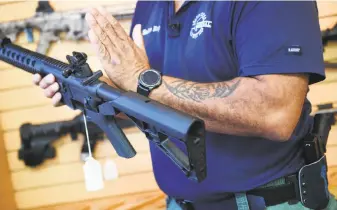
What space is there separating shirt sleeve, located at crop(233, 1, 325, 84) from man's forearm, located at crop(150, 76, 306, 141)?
35 mm

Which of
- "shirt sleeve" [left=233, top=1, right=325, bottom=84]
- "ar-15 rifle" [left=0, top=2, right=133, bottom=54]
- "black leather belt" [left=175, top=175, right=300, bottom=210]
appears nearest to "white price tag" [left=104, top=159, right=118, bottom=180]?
"ar-15 rifle" [left=0, top=2, right=133, bottom=54]

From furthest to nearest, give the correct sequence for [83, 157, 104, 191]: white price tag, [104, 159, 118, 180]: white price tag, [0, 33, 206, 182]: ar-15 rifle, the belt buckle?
1. [104, 159, 118, 180]: white price tag
2. [83, 157, 104, 191]: white price tag
3. the belt buckle
4. [0, 33, 206, 182]: ar-15 rifle

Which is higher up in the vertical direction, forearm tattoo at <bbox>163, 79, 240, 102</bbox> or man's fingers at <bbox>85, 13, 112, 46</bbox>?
man's fingers at <bbox>85, 13, 112, 46</bbox>

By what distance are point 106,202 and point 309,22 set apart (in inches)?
49.1

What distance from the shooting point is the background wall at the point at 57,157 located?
156cm

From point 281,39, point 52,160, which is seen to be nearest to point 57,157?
point 52,160

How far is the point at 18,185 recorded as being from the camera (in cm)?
166

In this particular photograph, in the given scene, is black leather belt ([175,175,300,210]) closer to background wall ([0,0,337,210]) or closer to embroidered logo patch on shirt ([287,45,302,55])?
embroidered logo patch on shirt ([287,45,302,55])

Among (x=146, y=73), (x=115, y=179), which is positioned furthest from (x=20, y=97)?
(x=146, y=73)

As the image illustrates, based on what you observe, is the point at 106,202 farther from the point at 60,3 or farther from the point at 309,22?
the point at 309,22

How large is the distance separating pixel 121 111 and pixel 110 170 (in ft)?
3.65

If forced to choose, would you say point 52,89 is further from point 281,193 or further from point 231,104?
point 281,193

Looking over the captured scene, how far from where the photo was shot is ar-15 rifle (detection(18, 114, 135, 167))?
1.57 m

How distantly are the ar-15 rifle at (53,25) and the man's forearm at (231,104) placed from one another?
94 centimetres
